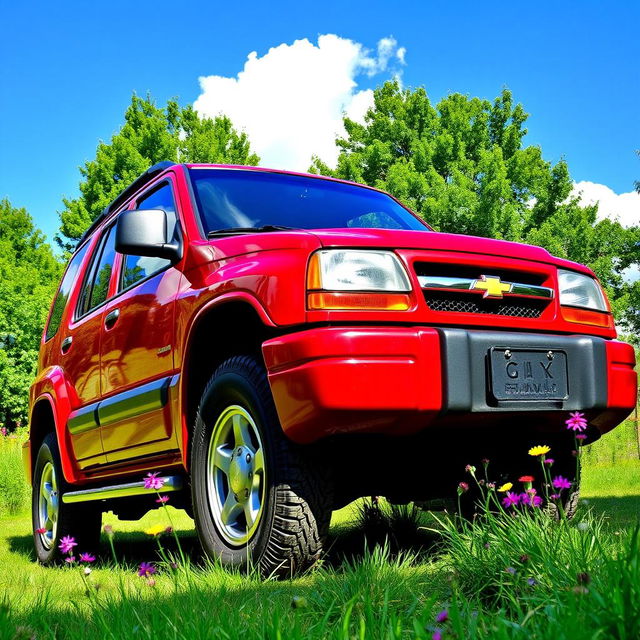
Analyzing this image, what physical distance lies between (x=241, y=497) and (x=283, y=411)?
0.57 meters

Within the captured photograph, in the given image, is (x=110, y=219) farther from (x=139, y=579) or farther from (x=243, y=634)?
(x=243, y=634)

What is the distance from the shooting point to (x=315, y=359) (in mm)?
2846

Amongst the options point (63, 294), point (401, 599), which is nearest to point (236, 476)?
point (401, 599)

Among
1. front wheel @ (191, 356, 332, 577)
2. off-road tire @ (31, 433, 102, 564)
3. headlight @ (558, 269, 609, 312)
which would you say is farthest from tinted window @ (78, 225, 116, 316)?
headlight @ (558, 269, 609, 312)

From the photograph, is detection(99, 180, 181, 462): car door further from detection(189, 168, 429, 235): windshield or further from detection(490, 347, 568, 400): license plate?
detection(490, 347, 568, 400): license plate

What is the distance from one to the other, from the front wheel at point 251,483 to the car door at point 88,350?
4.69ft

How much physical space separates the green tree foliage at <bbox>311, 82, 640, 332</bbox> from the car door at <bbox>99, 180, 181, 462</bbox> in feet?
63.4

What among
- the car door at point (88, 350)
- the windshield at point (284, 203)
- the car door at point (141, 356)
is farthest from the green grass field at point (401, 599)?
the windshield at point (284, 203)

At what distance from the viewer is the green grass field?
61.4 inches

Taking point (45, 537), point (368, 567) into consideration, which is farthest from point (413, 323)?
point (45, 537)

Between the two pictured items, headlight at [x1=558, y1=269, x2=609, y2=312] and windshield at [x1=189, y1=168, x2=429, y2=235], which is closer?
headlight at [x1=558, y1=269, x2=609, y2=312]

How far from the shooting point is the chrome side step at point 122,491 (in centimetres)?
364

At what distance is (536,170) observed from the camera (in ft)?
84.6

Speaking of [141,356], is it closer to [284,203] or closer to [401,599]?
[284,203]
